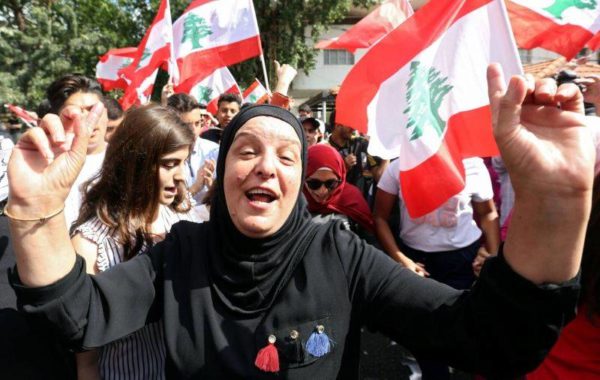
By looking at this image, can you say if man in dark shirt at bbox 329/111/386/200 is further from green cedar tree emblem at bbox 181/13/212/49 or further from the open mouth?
the open mouth

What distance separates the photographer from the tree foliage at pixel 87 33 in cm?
1592

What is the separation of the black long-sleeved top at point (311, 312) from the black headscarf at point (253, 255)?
3cm

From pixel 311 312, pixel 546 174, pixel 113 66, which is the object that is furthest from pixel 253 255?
pixel 113 66

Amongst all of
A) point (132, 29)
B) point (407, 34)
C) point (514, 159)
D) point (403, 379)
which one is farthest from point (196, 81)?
point (132, 29)

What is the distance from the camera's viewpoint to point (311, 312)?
1290mm

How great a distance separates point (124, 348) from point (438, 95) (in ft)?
6.33

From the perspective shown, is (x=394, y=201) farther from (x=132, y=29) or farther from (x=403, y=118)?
(x=132, y=29)

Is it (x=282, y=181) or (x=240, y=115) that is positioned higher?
(x=240, y=115)

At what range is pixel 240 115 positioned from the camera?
1497 mm

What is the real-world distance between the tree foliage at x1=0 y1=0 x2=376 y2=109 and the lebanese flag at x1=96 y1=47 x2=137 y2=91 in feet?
31.7

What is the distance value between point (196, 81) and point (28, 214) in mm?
4459

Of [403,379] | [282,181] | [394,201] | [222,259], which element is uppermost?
[282,181]

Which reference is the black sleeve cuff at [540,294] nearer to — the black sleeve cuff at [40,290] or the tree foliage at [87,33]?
the black sleeve cuff at [40,290]

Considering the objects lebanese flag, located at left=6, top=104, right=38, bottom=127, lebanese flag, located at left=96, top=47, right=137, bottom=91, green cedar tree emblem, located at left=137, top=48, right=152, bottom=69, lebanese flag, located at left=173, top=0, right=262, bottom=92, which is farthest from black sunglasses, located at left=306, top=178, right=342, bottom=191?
lebanese flag, located at left=96, top=47, right=137, bottom=91
